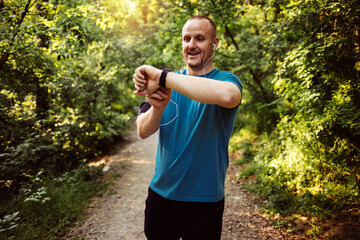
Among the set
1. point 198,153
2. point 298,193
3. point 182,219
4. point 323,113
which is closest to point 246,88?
point 323,113

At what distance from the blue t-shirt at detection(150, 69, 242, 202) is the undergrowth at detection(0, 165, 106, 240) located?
8.25ft

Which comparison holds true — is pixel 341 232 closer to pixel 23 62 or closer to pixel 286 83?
pixel 286 83

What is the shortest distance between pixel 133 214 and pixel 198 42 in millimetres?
4143

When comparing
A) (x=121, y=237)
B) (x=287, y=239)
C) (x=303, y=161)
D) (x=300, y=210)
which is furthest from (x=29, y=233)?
(x=303, y=161)

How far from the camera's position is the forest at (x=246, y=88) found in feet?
11.2

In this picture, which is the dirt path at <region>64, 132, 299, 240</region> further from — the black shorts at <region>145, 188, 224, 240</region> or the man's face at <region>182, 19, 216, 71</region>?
the man's face at <region>182, 19, 216, 71</region>

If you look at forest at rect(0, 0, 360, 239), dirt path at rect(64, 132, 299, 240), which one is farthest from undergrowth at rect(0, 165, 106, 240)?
dirt path at rect(64, 132, 299, 240)

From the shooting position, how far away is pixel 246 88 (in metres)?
7.40

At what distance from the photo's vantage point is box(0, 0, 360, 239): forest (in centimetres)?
340

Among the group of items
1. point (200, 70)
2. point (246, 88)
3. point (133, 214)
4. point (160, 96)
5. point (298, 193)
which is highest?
point (246, 88)

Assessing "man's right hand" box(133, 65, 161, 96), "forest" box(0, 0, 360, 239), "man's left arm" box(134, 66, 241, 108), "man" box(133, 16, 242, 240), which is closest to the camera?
"man's left arm" box(134, 66, 241, 108)

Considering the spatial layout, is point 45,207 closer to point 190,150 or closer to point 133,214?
point 133,214

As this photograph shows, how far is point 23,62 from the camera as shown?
4199mm

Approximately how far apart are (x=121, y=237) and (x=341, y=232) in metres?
3.47
